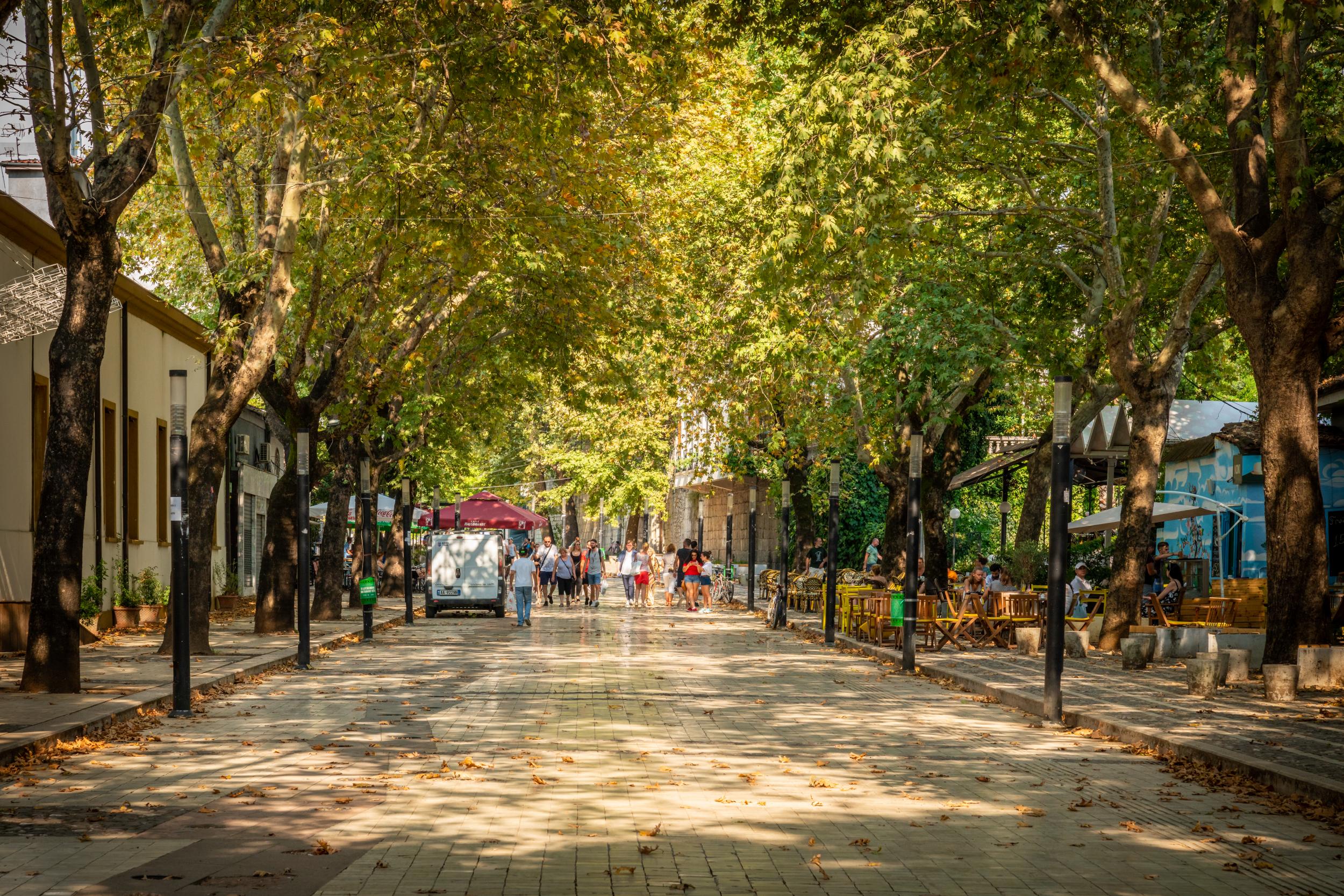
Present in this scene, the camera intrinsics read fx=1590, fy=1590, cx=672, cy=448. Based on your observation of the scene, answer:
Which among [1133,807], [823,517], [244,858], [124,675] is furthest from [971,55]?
[823,517]

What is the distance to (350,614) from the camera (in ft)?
115

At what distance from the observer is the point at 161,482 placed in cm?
3183

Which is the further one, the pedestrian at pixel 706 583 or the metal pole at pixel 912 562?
the pedestrian at pixel 706 583

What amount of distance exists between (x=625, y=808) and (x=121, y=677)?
9808 millimetres

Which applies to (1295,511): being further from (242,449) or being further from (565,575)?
(242,449)

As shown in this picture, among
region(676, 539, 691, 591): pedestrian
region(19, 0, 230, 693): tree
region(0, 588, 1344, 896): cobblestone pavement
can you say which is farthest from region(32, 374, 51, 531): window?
region(676, 539, 691, 591): pedestrian

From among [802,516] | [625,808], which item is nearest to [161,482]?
[802,516]

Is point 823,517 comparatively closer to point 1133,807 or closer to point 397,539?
point 397,539

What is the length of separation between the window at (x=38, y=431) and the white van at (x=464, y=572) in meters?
13.3

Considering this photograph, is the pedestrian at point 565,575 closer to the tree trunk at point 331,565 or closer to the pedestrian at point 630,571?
the pedestrian at point 630,571

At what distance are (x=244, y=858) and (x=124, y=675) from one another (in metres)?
10.6

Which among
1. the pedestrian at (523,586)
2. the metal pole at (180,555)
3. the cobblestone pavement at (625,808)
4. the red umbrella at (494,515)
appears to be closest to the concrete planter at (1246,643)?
the cobblestone pavement at (625,808)

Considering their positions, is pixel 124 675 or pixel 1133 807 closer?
pixel 1133 807

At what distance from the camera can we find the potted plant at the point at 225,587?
113 ft
